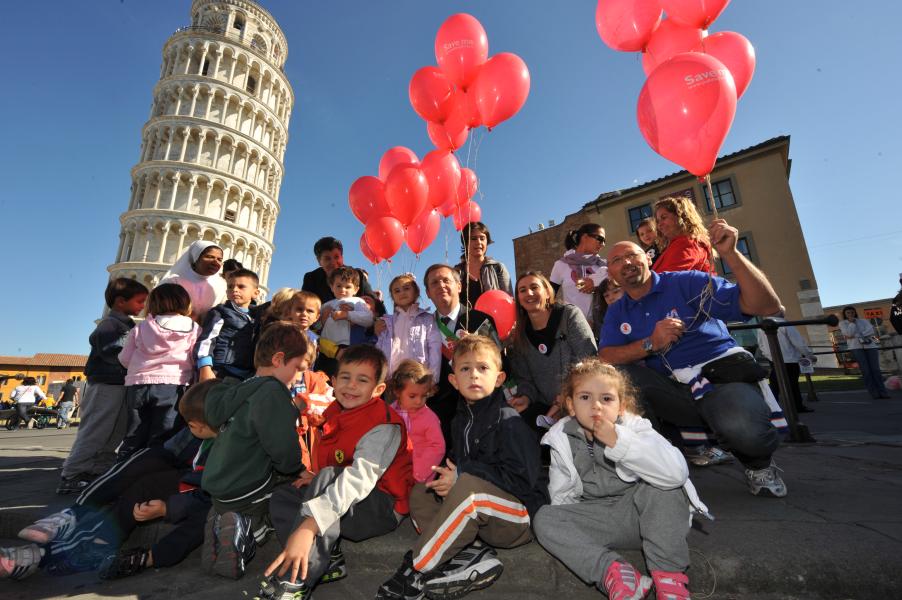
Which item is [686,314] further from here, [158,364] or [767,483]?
[158,364]

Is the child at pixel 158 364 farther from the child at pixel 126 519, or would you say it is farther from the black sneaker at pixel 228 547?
the black sneaker at pixel 228 547

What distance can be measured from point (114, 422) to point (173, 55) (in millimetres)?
45471

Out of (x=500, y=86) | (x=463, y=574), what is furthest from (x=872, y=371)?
(x=463, y=574)

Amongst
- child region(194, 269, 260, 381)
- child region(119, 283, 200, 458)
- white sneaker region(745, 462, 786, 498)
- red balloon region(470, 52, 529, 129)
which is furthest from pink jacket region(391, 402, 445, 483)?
red balloon region(470, 52, 529, 129)

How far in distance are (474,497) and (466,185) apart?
4.43 meters

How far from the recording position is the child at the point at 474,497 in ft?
5.00

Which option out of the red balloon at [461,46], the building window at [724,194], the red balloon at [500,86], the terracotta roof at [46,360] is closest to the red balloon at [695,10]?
the red balloon at [500,86]

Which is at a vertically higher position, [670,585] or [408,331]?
[408,331]

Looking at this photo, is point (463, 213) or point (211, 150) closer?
point (463, 213)

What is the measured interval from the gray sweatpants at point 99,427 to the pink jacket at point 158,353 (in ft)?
1.59

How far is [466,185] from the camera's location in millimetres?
5348

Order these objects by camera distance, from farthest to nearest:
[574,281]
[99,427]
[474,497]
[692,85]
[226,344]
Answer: [574,281] < [99,427] < [226,344] < [692,85] < [474,497]

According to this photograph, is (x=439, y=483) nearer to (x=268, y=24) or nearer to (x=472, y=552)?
(x=472, y=552)

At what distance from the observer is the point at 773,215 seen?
687 inches
